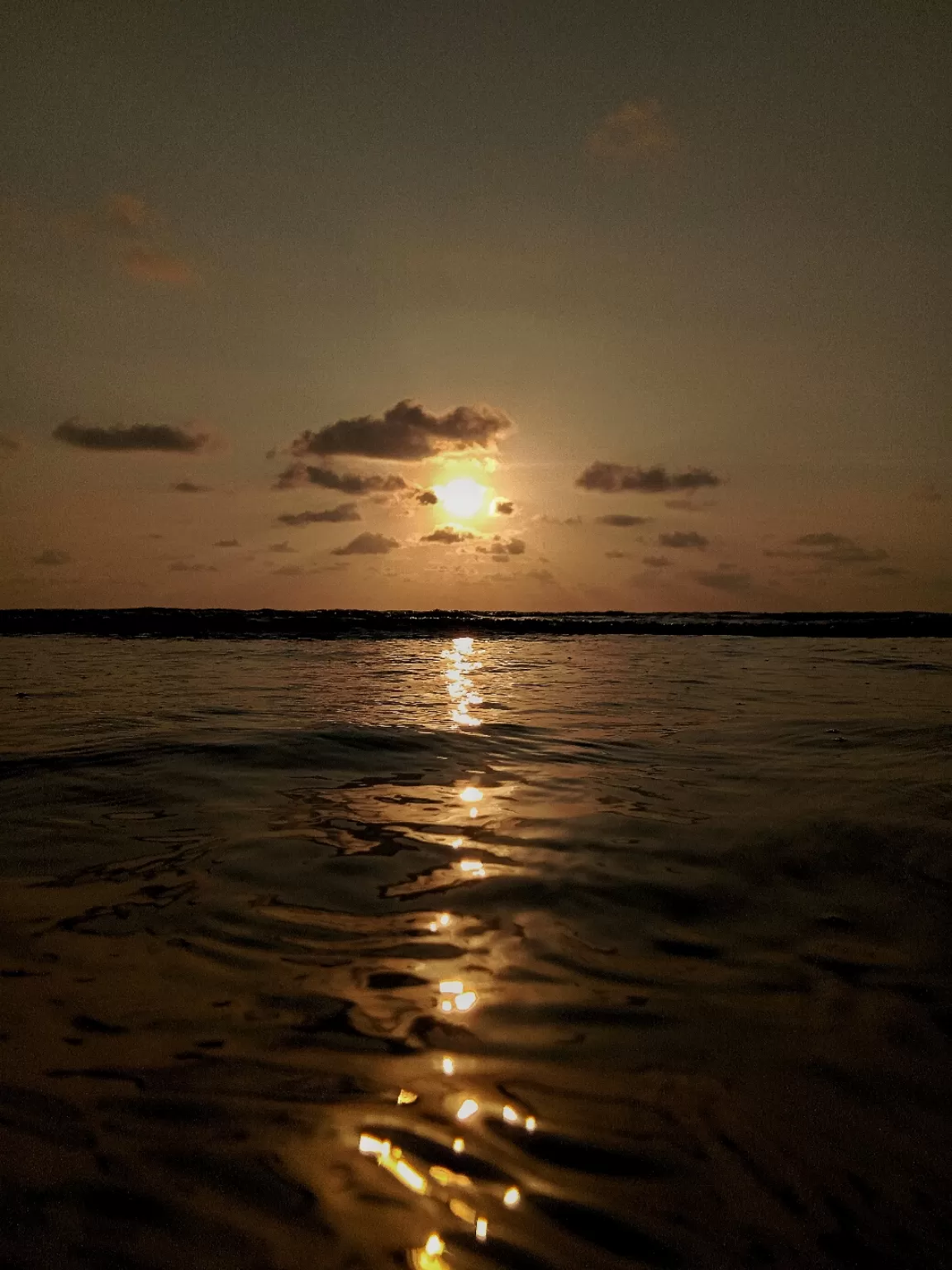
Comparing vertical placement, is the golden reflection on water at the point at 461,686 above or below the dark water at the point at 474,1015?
above

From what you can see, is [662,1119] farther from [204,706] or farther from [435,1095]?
[204,706]

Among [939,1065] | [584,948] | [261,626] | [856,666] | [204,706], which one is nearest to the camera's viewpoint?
[939,1065]

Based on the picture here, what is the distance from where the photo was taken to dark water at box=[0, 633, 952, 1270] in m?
2.10

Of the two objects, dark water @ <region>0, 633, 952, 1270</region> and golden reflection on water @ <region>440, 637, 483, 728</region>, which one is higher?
golden reflection on water @ <region>440, 637, 483, 728</region>

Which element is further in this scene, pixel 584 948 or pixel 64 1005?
pixel 584 948

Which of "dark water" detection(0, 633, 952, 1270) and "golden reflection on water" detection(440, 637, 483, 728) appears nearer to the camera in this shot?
"dark water" detection(0, 633, 952, 1270)

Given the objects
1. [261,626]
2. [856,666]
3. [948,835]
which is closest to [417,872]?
[948,835]

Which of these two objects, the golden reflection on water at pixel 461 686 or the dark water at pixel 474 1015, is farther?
the golden reflection on water at pixel 461 686

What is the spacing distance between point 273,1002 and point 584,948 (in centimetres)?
144

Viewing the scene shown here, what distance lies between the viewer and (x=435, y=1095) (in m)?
2.58

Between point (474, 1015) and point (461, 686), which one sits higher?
point (461, 686)

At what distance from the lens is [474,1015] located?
10.1ft

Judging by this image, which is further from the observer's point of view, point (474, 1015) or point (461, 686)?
point (461, 686)

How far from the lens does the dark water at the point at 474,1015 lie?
2.10m
